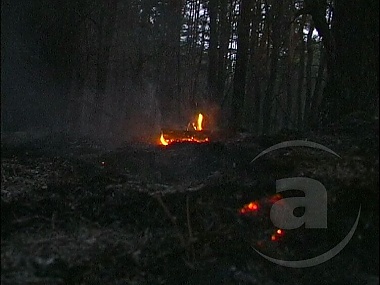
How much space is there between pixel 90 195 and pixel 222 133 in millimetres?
2678

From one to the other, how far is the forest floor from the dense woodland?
1128mm

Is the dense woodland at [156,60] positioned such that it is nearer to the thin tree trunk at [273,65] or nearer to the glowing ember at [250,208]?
the thin tree trunk at [273,65]

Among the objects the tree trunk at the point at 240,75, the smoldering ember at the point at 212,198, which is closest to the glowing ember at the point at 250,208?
the smoldering ember at the point at 212,198

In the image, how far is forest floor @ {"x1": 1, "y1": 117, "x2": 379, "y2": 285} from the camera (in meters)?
3.35

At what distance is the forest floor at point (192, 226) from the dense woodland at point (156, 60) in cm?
113

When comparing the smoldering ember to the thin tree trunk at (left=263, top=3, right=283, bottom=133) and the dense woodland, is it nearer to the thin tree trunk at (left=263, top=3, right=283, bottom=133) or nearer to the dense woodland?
the dense woodland

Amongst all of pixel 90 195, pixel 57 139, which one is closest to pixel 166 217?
pixel 90 195

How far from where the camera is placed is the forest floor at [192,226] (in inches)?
132

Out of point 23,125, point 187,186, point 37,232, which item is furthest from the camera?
point 23,125

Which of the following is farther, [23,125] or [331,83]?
[23,125]

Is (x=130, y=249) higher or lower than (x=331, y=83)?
lower

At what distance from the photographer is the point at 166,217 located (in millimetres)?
3799

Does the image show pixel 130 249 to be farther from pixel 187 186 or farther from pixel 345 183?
pixel 345 183

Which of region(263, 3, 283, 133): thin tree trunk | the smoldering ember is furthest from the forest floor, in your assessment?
region(263, 3, 283, 133): thin tree trunk
